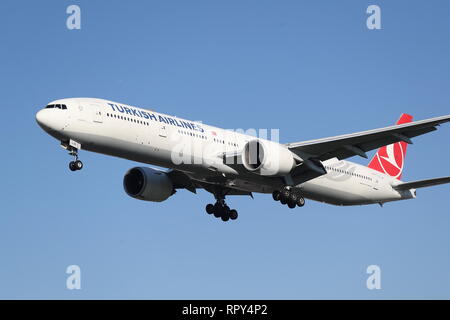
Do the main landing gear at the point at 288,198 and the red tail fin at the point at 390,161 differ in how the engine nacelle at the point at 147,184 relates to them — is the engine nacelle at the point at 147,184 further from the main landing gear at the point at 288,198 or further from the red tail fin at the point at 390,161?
the red tail fin at the point at 390,161

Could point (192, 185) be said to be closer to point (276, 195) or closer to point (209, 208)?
point (209, 208)

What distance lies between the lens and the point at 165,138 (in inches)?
1467

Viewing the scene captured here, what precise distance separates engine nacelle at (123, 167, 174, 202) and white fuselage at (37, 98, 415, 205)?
152 inches

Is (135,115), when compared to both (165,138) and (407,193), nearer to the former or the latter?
(165,138)

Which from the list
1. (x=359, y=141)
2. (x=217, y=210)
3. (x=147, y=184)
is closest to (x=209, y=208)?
(x=217, y=210)

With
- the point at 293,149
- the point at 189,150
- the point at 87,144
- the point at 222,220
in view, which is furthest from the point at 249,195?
the point at 87,144

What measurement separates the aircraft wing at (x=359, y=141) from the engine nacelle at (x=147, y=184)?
24.6 feet

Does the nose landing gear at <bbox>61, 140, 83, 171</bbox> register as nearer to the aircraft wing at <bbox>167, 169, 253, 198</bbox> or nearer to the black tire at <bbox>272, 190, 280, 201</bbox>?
the aircraft wing at <bbox>167, 169, 253, 198</bbox>

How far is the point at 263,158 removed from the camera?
38.9m

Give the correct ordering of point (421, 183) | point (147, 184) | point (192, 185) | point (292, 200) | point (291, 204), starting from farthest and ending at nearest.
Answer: point (421, 183), point (192, 185), point (147, 184), point (291, 204), point (292, 200)

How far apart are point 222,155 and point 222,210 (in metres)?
6.45

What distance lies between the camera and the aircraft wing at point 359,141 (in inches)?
1468

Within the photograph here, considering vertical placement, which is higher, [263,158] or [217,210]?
[263,158]

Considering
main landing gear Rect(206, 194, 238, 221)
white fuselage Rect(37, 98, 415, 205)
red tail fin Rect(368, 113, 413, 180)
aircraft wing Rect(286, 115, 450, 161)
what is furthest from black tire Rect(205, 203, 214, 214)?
red tail fin Rect(368, 113, 413, 180)
